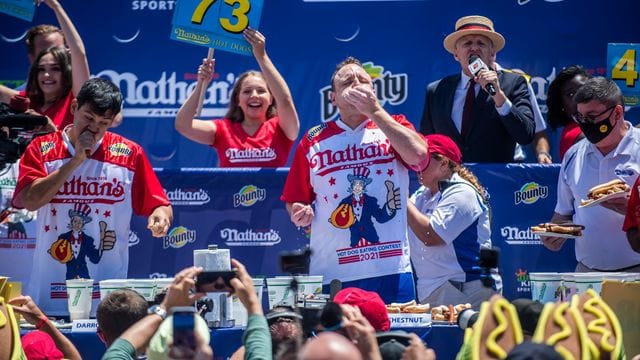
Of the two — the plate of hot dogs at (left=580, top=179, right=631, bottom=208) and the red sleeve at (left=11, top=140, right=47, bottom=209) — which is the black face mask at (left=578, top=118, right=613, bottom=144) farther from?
the red sleeve at (left=11, top=140, right=47, bottom=209)

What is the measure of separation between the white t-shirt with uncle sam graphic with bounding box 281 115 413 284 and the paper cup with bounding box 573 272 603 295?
39.5 inches

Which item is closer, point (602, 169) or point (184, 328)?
point (184, 328)

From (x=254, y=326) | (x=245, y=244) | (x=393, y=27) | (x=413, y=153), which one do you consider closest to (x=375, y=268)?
(x=413, y=153)

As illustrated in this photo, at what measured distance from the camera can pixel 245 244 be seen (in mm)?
7312

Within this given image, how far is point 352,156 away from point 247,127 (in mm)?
1452

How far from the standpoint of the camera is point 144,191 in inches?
246

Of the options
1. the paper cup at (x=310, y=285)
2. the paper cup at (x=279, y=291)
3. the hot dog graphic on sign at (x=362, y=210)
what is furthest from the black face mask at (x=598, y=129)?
the paper cup at (x=279, y=291)

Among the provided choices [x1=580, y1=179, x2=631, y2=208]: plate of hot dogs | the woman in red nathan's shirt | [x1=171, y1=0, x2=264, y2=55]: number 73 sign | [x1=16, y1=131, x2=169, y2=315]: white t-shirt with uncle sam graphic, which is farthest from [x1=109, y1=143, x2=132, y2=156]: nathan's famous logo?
the woman in red nathan's shirt

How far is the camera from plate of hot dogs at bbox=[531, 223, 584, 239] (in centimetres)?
601

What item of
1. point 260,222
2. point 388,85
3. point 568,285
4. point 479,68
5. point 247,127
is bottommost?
point 568,285

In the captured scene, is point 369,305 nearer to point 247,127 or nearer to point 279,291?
point 279,291

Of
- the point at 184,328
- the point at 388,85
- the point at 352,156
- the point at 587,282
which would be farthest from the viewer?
the point at 388,85

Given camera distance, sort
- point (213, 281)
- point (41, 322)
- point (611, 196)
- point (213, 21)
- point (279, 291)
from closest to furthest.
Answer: point (213, 281), point (41, 322), point (279, 291), point (611, 196), point (213, 21)

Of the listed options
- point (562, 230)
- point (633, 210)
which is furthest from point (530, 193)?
point (633, 210)
